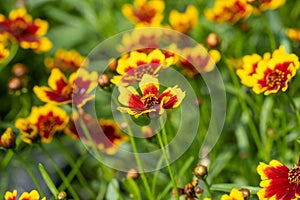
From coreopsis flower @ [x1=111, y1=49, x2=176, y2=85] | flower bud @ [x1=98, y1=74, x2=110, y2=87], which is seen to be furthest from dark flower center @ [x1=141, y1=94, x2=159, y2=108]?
flower bud @ [x1=98, y1=74, x2=110, y2=87]

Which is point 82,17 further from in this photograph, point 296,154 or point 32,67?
point 296,154

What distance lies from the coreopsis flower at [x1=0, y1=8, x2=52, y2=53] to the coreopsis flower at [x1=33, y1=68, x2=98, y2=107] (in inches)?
11.1

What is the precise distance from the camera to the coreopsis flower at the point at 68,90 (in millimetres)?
1726

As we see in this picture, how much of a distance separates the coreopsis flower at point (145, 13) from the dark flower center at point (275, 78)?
68 cm

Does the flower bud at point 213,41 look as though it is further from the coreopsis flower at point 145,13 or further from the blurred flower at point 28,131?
the blurred flower at point 28,131

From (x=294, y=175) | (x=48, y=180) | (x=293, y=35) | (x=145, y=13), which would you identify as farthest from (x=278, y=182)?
(x=145, y=13)

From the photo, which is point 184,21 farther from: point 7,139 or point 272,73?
point 7,139

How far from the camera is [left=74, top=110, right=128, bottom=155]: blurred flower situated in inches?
73.2

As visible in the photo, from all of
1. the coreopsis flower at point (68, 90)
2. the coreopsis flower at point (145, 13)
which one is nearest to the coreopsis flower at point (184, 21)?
the coreopsis flower at point (145, 13)

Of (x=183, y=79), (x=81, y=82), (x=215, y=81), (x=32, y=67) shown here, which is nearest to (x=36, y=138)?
(x=81, y=82)

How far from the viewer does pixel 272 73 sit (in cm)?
162

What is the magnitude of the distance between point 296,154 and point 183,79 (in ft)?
1.55

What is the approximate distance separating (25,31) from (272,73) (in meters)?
0.94

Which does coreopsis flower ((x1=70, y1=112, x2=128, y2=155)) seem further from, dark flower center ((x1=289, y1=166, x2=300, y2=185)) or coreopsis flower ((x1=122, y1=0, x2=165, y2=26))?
dark flower center ((x1=289, y1=166, x2=300, y2=185))
